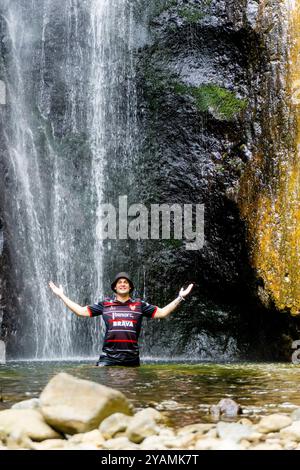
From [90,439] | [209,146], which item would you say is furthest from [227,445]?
[209,146]

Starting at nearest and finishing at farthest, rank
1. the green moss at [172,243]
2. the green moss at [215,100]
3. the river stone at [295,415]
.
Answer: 1. the river stone at [295,415]
2. the green moss at [215,100]
3. the green moss at [172,243]

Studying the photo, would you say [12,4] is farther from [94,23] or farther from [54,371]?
[54,371]

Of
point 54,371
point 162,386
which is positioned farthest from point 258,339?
point 162,386

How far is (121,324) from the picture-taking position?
7.60m

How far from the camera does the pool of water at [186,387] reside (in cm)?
510

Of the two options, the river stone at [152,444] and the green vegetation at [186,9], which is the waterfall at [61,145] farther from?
the river stone at [152,444]

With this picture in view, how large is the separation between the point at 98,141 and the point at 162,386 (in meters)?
8.68

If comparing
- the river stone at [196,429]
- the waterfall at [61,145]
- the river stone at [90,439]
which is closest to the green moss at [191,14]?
the waterfall at [61,145]

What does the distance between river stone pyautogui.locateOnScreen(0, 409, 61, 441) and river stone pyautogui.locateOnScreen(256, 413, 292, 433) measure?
1293mm

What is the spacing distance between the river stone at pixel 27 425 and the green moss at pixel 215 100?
994cm

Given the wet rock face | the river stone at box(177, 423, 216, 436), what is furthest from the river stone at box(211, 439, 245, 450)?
the wet rock face

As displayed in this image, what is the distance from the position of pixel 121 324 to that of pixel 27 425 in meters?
3.62

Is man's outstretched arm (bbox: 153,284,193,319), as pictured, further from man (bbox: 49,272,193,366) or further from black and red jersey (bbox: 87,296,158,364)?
black and red jersey (bbox: 87,296,158,364)

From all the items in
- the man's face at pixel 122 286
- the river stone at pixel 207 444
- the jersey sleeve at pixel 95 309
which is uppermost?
the man's face at pixel 122 286
